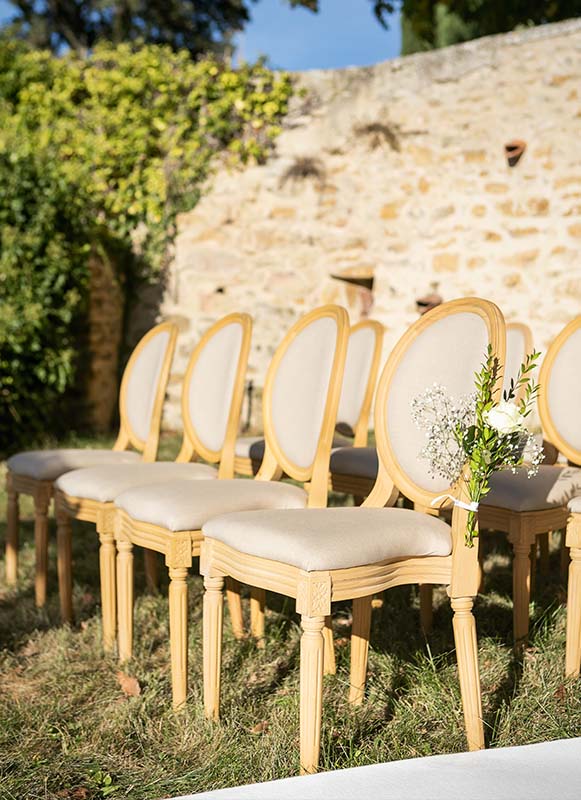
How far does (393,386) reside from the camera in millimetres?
2207

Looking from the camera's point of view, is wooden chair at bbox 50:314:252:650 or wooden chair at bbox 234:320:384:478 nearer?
wooden chair at bbox 50:314:252:650

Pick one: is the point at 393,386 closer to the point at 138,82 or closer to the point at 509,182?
the point at 509,182

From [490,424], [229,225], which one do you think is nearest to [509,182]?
[229,225]

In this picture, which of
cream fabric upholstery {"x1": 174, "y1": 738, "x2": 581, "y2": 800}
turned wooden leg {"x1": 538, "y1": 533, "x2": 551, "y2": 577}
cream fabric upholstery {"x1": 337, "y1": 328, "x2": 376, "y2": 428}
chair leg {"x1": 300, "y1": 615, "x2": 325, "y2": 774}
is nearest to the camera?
cream fabric upholstery {"x1": 174, "y1": 738, "x2": 581, "y2": 800}

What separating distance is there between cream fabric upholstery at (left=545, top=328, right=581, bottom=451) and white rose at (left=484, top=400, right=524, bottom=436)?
109 cm

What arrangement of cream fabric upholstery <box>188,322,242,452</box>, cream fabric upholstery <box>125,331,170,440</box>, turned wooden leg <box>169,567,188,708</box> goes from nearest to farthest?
turned wooden leg <box>169,567,188,708</box> → cream fabric upholstery <box>188,322,242,452</box> → cream fabric upholstery <box>125,331,170,440</box>

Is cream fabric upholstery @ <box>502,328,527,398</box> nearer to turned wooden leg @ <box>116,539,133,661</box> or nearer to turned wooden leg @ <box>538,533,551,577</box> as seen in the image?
turned wooden leg @ <box>538,533,551,577</box>

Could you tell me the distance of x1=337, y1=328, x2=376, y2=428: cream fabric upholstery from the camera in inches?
139

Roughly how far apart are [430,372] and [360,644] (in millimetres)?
726

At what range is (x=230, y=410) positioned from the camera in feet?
9.30

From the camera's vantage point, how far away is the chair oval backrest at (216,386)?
2.88 m

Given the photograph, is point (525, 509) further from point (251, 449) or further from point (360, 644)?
point (251, 449)

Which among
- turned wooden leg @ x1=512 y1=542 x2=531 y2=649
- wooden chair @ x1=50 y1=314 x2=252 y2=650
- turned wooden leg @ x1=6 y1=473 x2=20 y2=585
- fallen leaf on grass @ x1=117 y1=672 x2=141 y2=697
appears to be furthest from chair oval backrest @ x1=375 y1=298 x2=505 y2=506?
turned wooden leg @ x1=6 y1=473 x2=20 y2=585

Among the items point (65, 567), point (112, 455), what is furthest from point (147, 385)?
point (65, 567)
